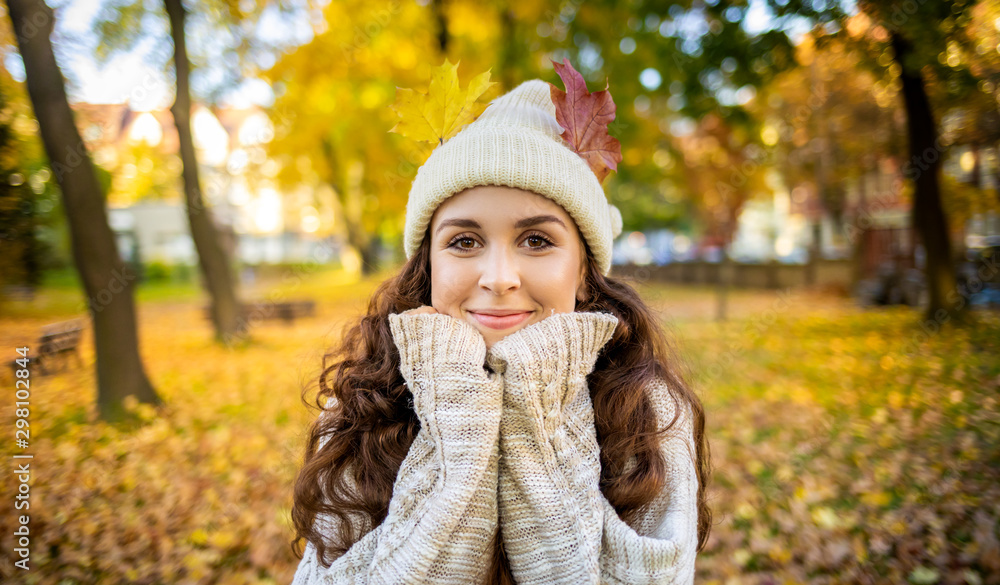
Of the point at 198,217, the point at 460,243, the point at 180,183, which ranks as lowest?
the point at 460,243

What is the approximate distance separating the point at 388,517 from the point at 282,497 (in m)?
3.50

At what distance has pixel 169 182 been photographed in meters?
17.1

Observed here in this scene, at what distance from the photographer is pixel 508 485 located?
4.80ft

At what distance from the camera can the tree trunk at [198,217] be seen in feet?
24.7

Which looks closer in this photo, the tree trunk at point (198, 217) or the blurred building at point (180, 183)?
the tree trunk at point (198, 217)

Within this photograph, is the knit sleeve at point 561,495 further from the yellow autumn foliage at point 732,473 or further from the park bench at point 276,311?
the park bench at point 276,311

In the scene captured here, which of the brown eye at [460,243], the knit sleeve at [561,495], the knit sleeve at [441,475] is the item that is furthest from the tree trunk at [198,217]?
the knit sleeve at [561,495]

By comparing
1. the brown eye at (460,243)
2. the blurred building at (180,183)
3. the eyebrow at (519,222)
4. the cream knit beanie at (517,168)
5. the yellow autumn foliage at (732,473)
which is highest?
the blurred building at (180,183)

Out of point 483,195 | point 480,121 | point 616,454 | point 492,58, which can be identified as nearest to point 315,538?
point 616,454

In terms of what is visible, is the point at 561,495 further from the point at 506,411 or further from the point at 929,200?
the point at 929,200

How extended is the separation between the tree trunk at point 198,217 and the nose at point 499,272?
25.7 feet

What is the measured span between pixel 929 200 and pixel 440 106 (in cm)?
887

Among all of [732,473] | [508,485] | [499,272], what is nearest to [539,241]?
[499,272]

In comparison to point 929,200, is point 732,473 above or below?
below
